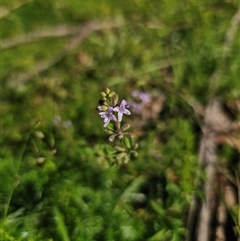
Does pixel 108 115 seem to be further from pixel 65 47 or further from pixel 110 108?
pixel 65 47

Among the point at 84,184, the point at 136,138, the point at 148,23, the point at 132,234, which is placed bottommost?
the point at 132,234

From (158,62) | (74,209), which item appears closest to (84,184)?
(74,209)

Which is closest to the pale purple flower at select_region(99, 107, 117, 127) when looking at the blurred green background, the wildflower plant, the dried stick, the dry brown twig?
the wildflower plant

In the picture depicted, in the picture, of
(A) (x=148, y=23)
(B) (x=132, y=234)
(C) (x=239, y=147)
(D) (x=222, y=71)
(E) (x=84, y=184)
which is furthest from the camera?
(A) (x=148, y=23)

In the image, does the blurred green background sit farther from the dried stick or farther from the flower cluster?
the flower cluster

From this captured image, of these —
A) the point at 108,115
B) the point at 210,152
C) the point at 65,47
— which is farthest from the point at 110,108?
the point at 65,47

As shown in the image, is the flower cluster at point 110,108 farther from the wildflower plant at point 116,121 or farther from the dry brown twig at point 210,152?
the dry brown twig at point 210,152

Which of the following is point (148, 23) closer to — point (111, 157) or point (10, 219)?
point (111, 157)
